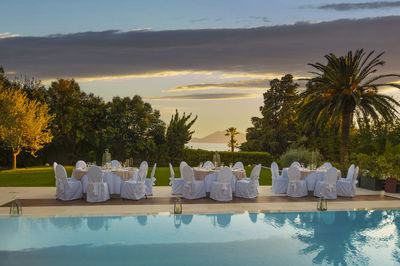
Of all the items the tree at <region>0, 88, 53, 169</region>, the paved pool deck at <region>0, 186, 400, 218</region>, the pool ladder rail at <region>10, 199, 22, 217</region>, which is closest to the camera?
the pool ladder rail at <region>10, 199, 22, 217</region>

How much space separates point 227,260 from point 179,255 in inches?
34.9

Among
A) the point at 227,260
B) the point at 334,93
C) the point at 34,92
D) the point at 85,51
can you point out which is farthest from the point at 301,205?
the point at 34,92

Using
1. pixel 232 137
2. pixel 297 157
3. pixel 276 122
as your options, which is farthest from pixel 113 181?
pixel 232 137

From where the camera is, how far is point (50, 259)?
6691mm

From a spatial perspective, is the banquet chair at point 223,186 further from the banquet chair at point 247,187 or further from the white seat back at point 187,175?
the white seat back at point 187,175

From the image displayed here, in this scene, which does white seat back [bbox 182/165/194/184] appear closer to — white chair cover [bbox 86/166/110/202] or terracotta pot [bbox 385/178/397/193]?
white chair cover [bbox 86/166/110/202]

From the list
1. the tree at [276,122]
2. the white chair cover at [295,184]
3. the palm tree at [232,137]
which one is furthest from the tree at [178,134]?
the palm tree at [232,137]

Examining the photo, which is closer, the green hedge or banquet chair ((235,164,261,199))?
banquet chair ((235,164,261,199))

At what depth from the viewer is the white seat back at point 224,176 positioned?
11473mm

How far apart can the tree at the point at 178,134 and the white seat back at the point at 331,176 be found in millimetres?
17121

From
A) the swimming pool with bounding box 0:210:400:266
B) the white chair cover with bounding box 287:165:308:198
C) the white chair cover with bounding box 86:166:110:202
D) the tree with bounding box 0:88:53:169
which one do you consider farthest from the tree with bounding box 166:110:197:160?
the swimming pool with bounding box 0:210:400:266

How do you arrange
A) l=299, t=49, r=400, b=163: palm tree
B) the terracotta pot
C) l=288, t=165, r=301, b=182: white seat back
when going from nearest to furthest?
l=288, t=165, r=301, b=182: white seat back
the terracotta pot
l=299, t=49, r=400, b=163: palm tree

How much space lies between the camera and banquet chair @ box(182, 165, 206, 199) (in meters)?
11.8

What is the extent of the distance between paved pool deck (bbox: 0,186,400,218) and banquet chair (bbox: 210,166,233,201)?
32cm
